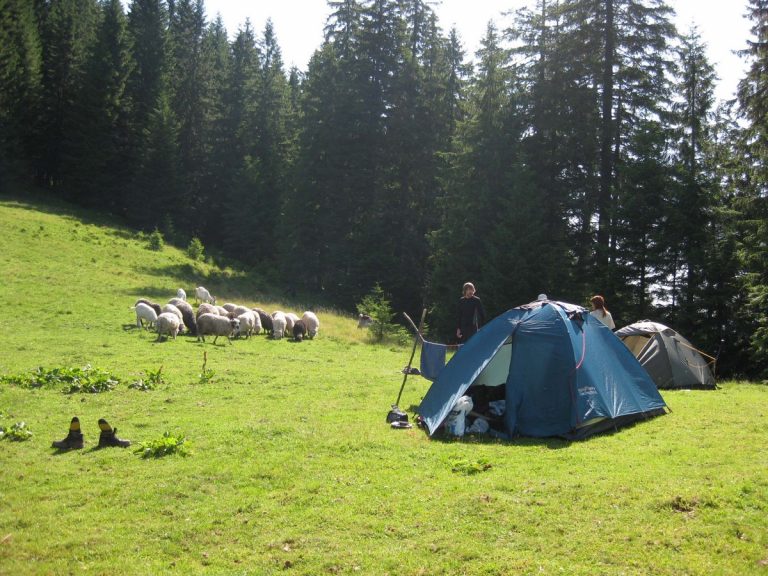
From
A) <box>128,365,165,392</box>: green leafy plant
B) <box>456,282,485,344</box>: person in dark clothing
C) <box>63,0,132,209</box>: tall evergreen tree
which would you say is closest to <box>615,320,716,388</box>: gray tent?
<box>456,282,485,344</box>: person in dark clothing

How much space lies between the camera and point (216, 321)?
20188 millimetres

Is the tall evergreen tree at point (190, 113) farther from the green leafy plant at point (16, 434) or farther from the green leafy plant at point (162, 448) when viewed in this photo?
the green leafy plant at point (162, 448)

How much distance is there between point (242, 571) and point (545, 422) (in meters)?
5.56

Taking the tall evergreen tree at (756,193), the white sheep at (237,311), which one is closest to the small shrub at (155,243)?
the white sheep at (237,311)

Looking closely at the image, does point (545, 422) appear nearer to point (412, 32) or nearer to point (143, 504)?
point (143, 504)

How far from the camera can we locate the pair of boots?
8.62 metres

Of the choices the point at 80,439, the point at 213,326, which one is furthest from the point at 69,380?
the point at 213,326

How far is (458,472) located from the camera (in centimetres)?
768

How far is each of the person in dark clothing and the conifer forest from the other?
10564 mm

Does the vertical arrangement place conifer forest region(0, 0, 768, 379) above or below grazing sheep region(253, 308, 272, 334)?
above

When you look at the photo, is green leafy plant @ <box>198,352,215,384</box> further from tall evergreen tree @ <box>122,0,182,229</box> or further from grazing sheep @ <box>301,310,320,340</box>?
tall evergreen tree @ <box>122,0,182,229</box>

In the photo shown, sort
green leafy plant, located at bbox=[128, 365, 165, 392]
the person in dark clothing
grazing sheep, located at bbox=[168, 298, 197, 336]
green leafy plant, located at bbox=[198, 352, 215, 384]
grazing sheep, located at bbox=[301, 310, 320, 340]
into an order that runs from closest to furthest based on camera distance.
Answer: green leafy plant, located at bbox=[128, 365, 165, 392] → the person in dark clothing → green leafy plant, located at bbox=[198, 352, 215, 384] → grazing sheep, located at bbox=[168, 298, 197, 336] → grazing sheep, located at bbox=[301, 310, 320, 340]

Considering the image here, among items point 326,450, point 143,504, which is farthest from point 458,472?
point 143,504

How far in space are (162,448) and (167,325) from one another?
1163cm
